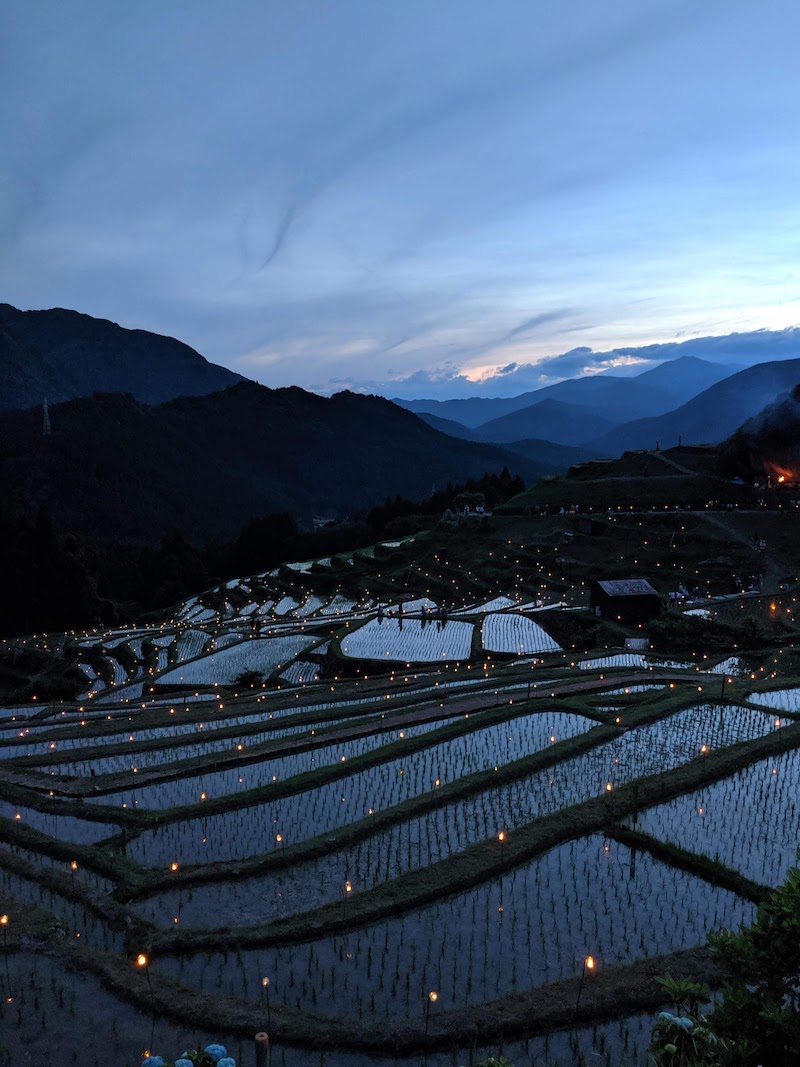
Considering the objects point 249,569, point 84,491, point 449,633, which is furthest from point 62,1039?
point 84,491

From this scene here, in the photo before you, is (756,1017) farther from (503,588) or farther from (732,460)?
(732,460)

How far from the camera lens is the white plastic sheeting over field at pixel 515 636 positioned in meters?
32.4

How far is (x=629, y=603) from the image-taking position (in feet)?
122

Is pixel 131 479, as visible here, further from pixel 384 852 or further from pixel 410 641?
pixel 384 852

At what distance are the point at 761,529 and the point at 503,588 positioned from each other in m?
20.6

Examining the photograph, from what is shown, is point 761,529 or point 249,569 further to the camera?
point 249,569

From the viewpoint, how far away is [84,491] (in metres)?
109

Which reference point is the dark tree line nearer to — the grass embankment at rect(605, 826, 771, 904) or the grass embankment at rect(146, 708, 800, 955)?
the grass embankment at rect(146, 708, 800, 955)

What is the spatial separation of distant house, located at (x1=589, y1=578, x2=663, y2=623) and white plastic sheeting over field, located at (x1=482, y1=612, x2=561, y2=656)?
3.80 m

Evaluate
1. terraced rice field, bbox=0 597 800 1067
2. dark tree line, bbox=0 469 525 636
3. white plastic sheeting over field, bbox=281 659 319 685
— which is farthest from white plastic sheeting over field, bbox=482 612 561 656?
dark tree line, bbox=0 469 525 636

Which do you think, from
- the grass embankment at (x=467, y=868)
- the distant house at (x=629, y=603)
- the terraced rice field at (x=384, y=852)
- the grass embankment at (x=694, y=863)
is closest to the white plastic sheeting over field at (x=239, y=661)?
the terraced rice field at (x=384, y=852)

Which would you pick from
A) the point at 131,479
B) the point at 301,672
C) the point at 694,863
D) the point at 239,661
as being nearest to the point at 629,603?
the point at 301,672

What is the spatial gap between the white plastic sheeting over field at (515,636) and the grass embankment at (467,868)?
53.7 feet

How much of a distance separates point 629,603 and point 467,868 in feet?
92.7
